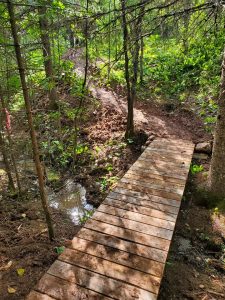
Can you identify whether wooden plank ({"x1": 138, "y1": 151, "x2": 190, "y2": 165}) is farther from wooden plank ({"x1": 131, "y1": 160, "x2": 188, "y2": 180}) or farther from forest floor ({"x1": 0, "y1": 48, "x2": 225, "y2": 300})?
forest floor ({"x1": 0, "y1": 48, "x2": 225, "y2": 300})

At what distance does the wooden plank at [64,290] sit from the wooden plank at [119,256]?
1.86 ft

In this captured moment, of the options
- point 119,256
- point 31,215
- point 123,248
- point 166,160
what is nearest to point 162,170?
point 166,160

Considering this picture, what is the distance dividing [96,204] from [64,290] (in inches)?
158

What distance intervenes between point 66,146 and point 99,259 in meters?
6.81

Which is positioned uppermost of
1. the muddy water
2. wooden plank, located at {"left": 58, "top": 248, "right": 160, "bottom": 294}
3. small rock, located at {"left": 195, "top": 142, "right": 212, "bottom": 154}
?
wooden plank, located at {"left": 58, "top": 248, "right": 160, "bottom": 294}

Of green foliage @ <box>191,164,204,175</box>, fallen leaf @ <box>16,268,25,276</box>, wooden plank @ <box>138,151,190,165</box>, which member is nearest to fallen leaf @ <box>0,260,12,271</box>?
→ fallen leaf @ <box>16,268,25,276</box>

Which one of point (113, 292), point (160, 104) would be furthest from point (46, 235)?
point (160, 104)

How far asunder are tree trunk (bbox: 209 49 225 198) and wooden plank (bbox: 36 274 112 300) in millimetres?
3744

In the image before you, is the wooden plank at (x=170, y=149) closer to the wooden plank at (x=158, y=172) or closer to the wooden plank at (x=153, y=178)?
the wooden plank at (x=158, y=172)

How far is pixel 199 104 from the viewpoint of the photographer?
11.1m

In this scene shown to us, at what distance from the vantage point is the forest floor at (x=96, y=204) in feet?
13.3

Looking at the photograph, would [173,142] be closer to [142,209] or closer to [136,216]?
[142,209]

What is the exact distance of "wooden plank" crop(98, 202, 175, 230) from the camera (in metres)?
4.32

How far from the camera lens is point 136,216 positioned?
4543 mm
